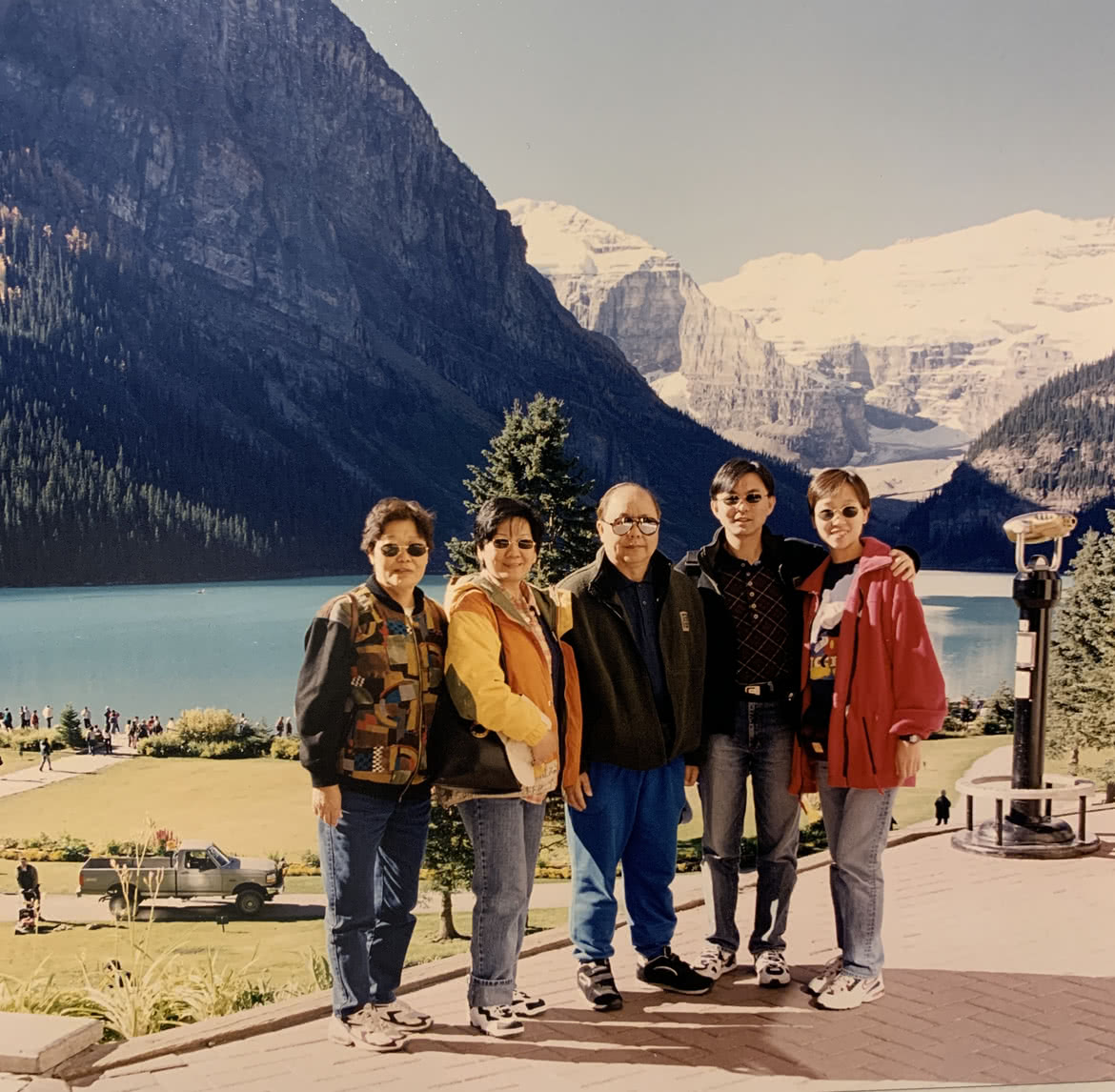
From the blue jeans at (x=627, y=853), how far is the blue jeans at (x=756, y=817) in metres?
0.14

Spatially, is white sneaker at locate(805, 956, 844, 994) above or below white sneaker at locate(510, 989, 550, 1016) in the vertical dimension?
above

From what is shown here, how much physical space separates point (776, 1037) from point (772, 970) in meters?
0.39

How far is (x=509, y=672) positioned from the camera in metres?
3.66

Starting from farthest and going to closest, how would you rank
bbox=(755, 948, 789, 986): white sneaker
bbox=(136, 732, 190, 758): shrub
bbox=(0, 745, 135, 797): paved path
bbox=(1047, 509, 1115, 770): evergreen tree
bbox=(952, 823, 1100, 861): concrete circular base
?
1. bbox=(136, 732, 190, 758): shrub
2. bbox=(0, 745, 135, 797): paved path
3. bbox=(1047, 509, 1115, 770): evergreen tree
4. bbox=(952, 823, 1100, 861): concrete circular base
5. bbox=(755, 948, 789, 986): white sneaker

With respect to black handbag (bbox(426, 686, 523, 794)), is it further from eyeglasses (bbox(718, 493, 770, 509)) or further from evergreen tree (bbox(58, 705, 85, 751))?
evergreen tree (bbox(58, 705, 85, 751))

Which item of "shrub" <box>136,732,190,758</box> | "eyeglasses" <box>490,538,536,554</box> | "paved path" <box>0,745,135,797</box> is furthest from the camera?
"shrub" <box>136,732,190,758</box>

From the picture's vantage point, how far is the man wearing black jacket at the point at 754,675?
3.97 m

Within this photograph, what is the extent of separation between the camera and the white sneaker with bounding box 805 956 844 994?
3850 millimetres

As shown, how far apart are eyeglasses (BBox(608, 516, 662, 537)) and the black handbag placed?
2.50 feet

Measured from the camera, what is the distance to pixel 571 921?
394 cm

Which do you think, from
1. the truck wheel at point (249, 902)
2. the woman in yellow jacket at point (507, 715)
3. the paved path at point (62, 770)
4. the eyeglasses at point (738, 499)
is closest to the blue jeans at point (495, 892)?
the woman in yellow jacket at point (507, 715)

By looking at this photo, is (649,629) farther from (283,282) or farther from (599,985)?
(283,282)

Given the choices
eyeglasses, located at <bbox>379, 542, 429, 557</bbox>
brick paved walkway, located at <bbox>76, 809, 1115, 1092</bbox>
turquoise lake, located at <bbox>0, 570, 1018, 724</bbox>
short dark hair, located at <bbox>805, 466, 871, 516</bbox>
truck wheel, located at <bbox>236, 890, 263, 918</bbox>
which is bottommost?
truck wheel, located at <bbox>236, 890, 263, 918</bbox>

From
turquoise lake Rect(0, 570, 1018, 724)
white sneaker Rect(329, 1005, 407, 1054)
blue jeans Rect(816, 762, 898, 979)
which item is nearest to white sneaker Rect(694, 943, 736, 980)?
blue jeans Rect(816, 762, 898, 979)
